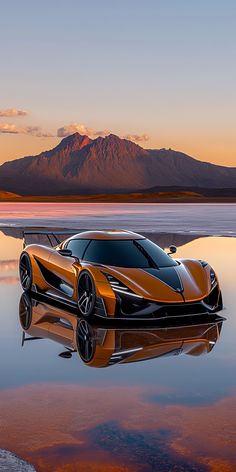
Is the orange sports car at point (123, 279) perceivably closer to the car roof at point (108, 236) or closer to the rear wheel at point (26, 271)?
the car roof at point (108, 236)

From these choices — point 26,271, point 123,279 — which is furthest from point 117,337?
point 26,271

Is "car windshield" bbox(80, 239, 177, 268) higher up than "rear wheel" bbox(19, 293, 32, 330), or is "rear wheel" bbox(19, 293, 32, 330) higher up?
"car windshield" bbox(80, 239, 177, 268)

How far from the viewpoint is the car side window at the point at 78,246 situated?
11.2m

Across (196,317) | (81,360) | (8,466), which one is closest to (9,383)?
(81,360)

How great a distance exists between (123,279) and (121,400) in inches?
138

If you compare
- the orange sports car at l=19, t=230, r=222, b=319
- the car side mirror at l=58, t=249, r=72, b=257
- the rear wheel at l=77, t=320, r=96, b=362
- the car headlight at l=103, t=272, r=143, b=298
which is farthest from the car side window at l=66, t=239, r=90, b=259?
the rear wheel at l=77, t=320, r=96, b=362

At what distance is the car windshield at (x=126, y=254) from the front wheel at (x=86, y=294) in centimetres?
50

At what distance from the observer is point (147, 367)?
7.55m

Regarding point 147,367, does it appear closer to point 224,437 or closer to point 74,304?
point 224,437

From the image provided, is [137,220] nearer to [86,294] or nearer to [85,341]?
[86,294]

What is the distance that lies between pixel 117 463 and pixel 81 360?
10.2ft

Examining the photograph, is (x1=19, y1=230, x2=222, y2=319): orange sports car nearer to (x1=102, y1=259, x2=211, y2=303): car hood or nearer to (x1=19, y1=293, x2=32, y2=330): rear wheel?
(x1=102, y1=259, x2=211, y2=303): car hood

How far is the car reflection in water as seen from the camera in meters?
8.11

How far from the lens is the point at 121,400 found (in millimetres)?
6395
